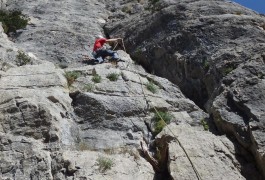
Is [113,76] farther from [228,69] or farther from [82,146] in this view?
[228,69]

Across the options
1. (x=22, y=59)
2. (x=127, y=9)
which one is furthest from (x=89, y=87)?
(x=127, y=9)

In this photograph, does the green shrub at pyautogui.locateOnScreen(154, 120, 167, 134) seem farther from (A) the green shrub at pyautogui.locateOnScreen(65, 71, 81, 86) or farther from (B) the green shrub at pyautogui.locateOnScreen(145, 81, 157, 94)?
(A) the green shrub at pyautogui.locateOnScreen(65, 71, 81, 86)

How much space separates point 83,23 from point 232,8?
7491 mm

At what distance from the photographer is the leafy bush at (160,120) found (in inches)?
650

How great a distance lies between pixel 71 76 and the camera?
60.6 feet

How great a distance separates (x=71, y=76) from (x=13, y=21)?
875 cm

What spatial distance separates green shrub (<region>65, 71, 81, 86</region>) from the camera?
18292 millimetres

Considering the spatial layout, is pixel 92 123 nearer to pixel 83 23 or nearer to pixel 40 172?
pixel 40 172

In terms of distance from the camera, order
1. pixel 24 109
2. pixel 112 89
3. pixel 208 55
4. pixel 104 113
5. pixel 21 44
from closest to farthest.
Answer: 1. pixel 24 109
2. pixel 104 113
3. pixel 112 89
4. pixel 208 55
5. pixel 21 44

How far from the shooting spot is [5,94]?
1622 cm

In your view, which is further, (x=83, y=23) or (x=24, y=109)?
(x=83, y=23)

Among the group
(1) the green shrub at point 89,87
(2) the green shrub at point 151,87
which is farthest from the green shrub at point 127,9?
(1) the green shrub at point 89,87

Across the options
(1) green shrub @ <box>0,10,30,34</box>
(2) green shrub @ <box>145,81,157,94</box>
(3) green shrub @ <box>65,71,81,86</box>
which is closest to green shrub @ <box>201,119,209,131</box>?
(2) green shrub @ <box>145,81,157,94</box>

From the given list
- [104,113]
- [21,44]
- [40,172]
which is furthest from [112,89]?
[21,44]
